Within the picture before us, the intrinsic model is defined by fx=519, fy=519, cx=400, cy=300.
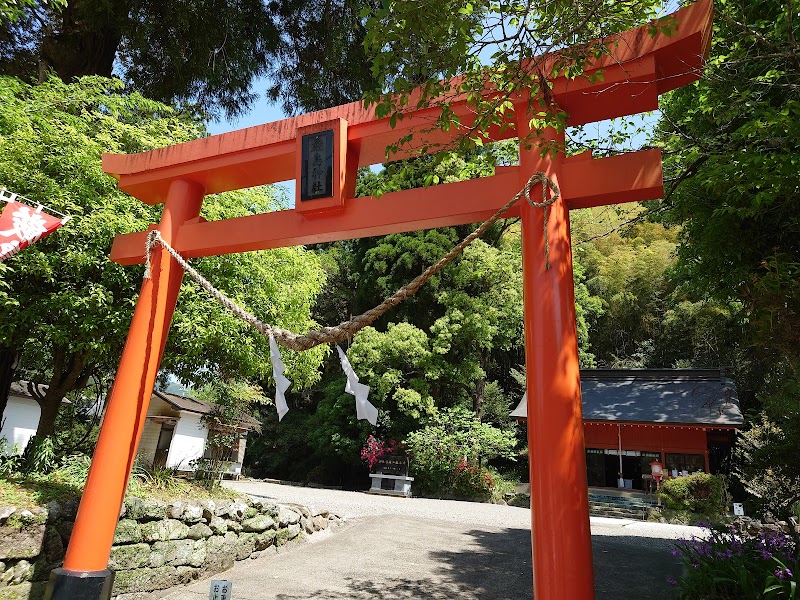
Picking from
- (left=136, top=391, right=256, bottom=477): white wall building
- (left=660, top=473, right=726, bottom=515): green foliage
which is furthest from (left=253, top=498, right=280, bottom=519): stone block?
(left=136, top=391, right=256, bottom=477): white wall building

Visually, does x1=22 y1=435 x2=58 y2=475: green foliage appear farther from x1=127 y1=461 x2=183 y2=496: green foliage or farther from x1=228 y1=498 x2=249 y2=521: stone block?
x1=228 y1=498 x2=249 y2=521: stone block

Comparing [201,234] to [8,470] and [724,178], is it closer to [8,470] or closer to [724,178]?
[8,470]

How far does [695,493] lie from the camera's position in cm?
1353

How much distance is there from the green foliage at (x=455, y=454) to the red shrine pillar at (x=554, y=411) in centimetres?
1426

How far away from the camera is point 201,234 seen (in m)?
4.64

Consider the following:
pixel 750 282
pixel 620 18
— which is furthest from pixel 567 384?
pixel 750 282

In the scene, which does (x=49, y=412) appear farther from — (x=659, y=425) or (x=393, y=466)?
(x=659, y=425)

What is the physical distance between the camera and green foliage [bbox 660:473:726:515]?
12.9 metres

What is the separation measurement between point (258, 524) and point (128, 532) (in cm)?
205

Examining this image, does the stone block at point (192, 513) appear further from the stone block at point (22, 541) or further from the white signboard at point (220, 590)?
the white signboard at point (220, 590)

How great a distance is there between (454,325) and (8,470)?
13720 millimetres

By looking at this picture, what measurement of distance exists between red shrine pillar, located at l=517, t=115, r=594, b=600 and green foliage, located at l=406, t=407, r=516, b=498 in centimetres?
1426

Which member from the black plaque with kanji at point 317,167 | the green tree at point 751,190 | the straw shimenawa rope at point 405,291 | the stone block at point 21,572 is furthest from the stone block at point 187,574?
the green tree at point 751,190

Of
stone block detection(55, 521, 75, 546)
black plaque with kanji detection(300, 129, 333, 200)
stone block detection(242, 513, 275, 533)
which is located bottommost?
stone block detection(242, 513, 275, 533)
